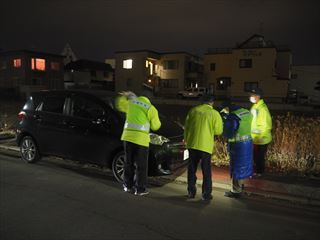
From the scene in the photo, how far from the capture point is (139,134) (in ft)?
19.5

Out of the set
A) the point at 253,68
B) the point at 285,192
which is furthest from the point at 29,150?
the point at 253,68

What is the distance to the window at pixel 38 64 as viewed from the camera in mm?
47200

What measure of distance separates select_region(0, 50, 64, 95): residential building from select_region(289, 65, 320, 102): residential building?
3541 centimetres

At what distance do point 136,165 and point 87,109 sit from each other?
2.07 m

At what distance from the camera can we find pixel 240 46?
43906mm

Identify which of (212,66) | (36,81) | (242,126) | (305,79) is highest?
(212,66)

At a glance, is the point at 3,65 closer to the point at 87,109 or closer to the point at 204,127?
the point at 87,109

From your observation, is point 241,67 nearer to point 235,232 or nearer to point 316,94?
point 316,94

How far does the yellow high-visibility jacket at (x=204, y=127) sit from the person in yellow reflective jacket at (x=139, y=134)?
66cm

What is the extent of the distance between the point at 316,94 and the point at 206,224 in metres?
52.7

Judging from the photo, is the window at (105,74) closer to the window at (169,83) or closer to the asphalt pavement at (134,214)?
the window at (169,83)

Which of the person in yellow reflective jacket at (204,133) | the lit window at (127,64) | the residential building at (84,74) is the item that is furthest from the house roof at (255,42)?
the person in yellow reflective jacket at (204,133)

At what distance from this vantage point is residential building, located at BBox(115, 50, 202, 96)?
164 ft

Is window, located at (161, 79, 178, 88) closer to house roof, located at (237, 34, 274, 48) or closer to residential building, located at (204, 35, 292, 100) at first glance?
residential building, located at (204, 35, 292, 100)
